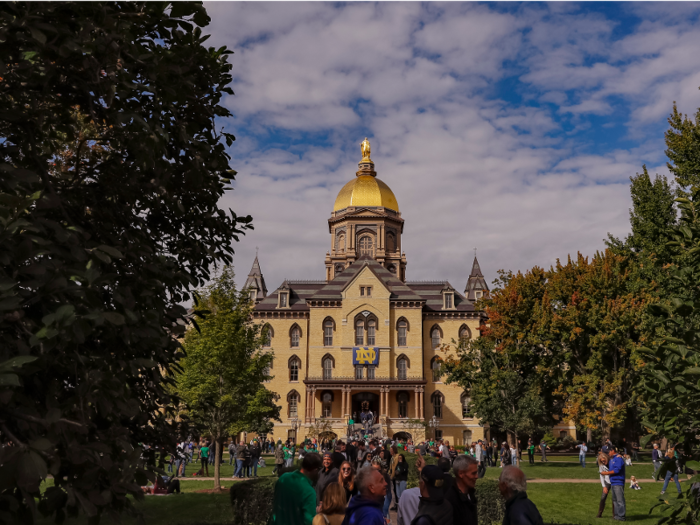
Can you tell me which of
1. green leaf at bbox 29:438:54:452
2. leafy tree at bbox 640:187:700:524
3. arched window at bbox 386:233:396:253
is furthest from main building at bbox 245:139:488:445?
green leaf at bbox 29:438:54:452

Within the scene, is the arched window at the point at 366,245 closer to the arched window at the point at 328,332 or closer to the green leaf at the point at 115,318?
the arched window at the point at 328,332

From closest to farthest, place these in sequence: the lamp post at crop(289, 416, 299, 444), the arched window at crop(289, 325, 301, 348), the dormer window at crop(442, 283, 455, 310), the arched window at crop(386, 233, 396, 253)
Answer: the lamp post at crop(289, 416, 299, 444)
the arched window at crop(289, 325, 301, 348)
the dormer window at crop(442, 283, 455, 310)
the arched window at crop(386, 233, 396, 253)

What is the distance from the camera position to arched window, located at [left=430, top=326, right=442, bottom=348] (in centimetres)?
5888

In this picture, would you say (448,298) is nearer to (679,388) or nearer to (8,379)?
(679,388)

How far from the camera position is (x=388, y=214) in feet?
230

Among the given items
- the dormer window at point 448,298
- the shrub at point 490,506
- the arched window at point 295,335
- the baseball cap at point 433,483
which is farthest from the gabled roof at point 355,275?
the baseball cap at point 433,483

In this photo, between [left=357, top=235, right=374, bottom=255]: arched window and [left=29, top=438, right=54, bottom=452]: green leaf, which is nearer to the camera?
[left=29, top=438, right=54, bottom=452]: green leaf

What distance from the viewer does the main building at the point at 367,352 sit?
5547 cm

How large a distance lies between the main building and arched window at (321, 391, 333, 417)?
0.31 ft

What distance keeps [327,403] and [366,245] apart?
2064 centimetres

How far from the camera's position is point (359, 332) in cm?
5731

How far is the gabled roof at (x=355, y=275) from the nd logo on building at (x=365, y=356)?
5.61 meters

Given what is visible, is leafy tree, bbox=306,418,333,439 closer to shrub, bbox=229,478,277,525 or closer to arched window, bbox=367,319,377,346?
arched window, bbox=367,319,377,346

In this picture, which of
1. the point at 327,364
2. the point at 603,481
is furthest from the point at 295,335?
the point at 603,481
